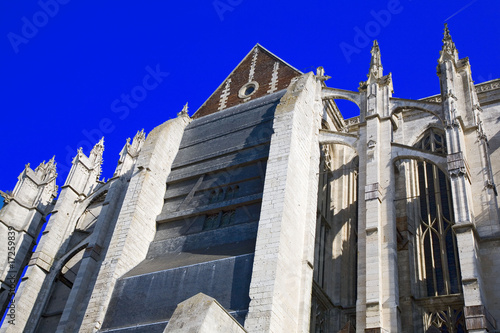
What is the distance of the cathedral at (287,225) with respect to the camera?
1435 centimetres

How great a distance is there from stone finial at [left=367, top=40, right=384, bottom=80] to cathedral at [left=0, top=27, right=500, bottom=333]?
0.08 meters

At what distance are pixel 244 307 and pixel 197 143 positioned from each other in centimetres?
871

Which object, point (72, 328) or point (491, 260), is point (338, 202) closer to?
point (491, 260)

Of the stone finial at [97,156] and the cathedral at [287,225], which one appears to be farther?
the stone finial at [97,156]

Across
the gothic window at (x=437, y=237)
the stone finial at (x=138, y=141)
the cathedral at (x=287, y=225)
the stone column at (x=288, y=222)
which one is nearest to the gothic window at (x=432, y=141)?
the cathedral at (x=287, y=225)

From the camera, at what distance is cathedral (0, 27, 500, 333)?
14352mm

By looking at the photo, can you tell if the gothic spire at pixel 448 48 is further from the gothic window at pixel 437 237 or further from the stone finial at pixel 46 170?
the stone finial at pixel 46 170

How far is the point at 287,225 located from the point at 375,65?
26.9 feet

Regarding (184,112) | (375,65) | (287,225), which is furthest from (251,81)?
(287,225)

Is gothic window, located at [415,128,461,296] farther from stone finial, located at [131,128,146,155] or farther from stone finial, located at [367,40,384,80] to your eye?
stone finial, located at [131,128,146,155]

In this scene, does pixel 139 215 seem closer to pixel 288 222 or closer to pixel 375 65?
pixel 288 222

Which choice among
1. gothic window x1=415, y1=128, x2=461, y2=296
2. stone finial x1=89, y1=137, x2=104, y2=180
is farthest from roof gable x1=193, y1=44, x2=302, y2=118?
stone finial x1=89, y1=137, x2=104, y2=180

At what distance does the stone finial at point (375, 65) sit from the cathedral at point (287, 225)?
0.08 metres

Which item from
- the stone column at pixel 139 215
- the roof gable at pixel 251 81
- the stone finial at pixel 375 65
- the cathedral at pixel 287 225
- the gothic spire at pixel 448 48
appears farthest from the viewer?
the roof gable at pixel 251 81
